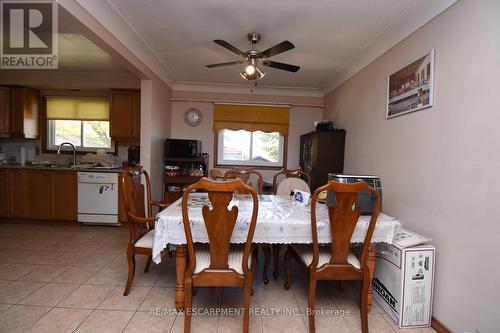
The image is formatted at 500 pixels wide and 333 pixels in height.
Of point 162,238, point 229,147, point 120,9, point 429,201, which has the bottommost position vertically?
point 162,238

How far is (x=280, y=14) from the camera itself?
212 centimetres

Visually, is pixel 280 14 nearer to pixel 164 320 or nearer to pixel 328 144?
pixel 328 144

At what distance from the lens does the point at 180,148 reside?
3854 millimetres

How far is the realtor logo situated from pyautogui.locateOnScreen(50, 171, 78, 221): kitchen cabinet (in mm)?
1545

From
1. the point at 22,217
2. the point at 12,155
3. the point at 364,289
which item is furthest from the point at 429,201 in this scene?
the point at 12,155

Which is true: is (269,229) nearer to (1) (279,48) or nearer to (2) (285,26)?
(1) (279,48)

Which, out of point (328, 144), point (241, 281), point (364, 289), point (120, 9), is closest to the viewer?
point (241, 281)

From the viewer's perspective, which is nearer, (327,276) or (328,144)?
(327,276)

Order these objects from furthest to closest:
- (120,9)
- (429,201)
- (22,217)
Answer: (22,217)
(120,9)
(429,201)

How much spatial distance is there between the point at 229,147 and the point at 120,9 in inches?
105

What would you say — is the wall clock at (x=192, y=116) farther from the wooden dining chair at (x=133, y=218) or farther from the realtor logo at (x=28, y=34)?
the wooden dining chair at (x=133, y=218)

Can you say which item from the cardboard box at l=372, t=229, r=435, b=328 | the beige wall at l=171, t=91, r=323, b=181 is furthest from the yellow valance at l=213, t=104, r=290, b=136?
the cardboard box at l=372, t=229, r=435, b=328

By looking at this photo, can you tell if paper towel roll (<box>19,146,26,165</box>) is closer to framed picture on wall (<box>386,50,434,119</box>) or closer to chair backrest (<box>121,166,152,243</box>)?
chair backrest (<box>121,166,152,243</box>)

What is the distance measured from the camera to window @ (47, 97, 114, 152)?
13.3 ft
